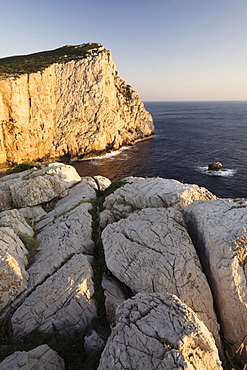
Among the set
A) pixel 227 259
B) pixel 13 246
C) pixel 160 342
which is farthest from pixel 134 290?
pixel 13 246

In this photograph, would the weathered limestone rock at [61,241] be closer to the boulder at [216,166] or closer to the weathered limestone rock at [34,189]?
the weathered limestone rock at [34,189]

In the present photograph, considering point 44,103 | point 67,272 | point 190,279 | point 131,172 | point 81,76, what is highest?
point 81,76

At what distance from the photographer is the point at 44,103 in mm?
56469

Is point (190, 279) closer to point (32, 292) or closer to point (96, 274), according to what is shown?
point (96, 274)

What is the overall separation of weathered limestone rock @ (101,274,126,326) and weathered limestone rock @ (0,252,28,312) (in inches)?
186

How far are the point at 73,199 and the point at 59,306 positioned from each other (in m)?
11.4

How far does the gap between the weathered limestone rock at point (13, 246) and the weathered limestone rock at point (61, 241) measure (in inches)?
34.4

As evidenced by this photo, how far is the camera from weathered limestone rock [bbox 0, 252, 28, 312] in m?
10.7

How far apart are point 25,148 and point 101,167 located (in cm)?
2177

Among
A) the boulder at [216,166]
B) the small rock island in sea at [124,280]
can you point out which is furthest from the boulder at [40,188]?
the boulder at [216,166]

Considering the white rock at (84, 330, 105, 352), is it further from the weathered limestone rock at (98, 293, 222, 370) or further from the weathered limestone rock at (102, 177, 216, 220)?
the weathered limestone rock at (102, 177, 216, 220)

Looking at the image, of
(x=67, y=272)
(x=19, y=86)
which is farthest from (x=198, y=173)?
(x=19, y=86)

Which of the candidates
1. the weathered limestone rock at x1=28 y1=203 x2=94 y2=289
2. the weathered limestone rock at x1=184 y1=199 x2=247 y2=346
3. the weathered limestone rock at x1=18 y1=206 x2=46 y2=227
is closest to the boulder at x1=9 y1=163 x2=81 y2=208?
the weathered limestone rock at x1=18 y1=206 x2=46 y2=227

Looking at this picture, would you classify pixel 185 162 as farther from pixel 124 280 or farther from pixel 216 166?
pixel 124 280
